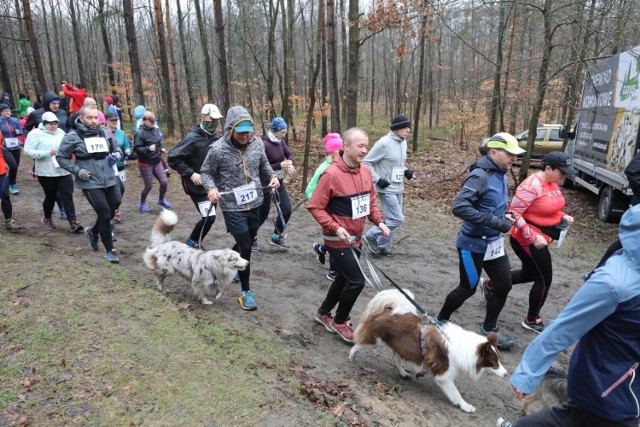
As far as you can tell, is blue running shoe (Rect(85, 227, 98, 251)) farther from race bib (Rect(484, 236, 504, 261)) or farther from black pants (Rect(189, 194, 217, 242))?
race bib (Rect(484, 236, 504, 261))

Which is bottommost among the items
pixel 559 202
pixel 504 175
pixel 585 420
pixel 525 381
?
pixel 585 420

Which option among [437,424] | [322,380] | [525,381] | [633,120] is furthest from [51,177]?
[633,120]

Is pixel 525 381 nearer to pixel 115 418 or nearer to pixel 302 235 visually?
pixel 115 418

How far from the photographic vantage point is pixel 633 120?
8.73 meters

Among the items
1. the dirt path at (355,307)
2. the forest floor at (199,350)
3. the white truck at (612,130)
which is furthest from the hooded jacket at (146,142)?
the white truck at (612,130)

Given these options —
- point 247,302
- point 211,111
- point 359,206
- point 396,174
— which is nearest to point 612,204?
point 396,174

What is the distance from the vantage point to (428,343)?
12.0 feet

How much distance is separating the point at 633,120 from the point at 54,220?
1236 centimetres

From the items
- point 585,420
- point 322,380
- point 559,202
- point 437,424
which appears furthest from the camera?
point 559,202

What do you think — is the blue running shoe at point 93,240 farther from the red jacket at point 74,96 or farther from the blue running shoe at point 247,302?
the red jacket at point 74,96

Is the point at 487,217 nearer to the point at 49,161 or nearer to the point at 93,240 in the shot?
the point at 93,240

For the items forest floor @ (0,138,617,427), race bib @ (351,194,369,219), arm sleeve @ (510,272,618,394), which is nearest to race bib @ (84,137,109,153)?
forest floor @ (0,138,617,427)

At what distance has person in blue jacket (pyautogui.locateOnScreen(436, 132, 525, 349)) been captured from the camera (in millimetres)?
4020

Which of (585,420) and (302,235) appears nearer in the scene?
(585,420)
